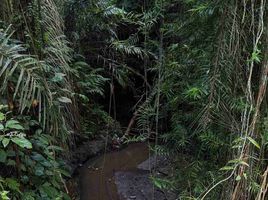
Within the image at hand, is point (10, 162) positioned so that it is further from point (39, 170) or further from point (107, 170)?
point (107, 170)

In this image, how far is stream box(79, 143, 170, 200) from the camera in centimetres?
286

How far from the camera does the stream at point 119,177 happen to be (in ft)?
9.39

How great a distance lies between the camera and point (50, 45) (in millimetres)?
2467

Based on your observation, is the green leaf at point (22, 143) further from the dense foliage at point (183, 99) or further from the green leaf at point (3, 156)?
the green leaf at point (3, 156)

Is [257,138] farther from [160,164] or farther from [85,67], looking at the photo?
[85,67]

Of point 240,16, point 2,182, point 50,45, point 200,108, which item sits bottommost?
point 2,182

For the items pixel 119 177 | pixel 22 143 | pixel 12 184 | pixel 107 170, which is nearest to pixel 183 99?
pixel 22 143

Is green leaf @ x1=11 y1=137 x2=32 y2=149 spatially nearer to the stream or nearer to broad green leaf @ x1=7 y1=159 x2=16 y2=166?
broad green leaf @ x1=7 y1=159 x2=16 y2=166

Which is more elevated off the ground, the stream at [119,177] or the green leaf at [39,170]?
the green leaf at [39,170]

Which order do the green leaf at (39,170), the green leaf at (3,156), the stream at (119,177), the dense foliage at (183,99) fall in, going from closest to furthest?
the dense foliage at (183,99) < the green leaf at (3,156) < the green leaf at (39,170) < the stream at (119,177)

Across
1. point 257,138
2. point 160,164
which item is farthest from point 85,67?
point 257,138

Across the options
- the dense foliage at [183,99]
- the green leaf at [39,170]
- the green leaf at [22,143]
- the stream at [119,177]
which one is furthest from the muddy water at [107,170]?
the green leaf at [22,143]

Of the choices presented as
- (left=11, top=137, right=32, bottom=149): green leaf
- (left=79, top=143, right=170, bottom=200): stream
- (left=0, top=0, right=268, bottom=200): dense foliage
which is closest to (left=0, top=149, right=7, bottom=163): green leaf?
(left=0, top=0, right=268, bottom=200): dense foliage

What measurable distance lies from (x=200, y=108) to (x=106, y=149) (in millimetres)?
1854
